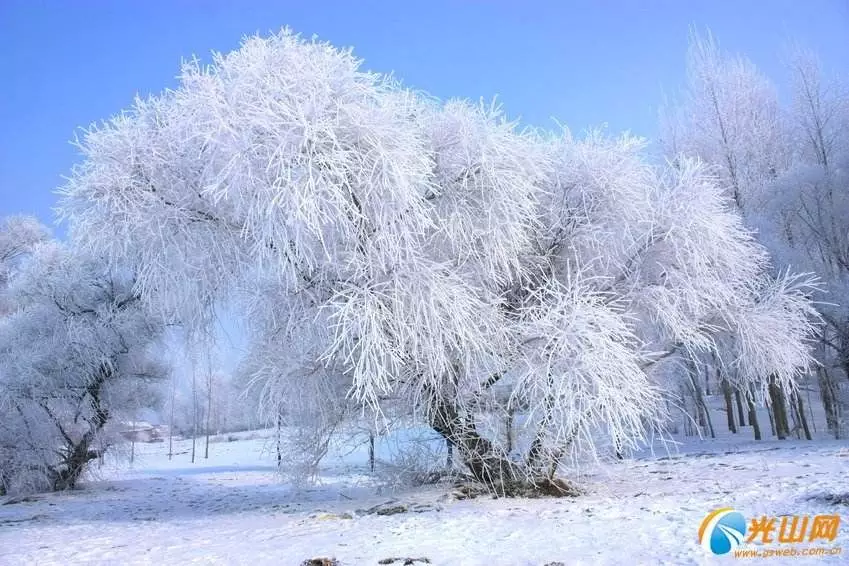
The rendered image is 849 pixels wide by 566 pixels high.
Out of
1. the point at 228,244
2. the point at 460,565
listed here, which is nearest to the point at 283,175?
the point at 228,244

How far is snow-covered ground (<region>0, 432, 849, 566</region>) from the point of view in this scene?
16.4ft

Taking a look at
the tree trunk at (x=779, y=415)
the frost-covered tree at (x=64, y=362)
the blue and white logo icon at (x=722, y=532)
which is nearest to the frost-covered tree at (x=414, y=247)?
the blue and white logo icon at (x=722, y=532)

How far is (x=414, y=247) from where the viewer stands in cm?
820

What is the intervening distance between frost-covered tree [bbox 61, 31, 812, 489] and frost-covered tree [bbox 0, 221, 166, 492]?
7.46 m

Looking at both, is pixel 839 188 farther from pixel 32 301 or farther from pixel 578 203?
pixel 32 301

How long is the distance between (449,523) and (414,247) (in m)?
3.44

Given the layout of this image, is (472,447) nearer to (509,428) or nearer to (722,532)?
(509,428)

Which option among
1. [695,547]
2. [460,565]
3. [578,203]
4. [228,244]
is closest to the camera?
[695,547]

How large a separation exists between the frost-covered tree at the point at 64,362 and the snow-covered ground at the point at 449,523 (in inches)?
108

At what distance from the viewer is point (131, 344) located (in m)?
15.9

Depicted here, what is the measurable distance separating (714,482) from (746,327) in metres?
2.72

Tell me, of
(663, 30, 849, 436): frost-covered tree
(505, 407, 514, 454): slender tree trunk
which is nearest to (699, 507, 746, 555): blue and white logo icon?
(505, 407, 514, 454): slender tree trunk

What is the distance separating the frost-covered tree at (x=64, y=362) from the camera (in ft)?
47.8

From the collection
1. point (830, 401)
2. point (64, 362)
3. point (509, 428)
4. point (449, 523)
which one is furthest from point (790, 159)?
point (64, 362)
